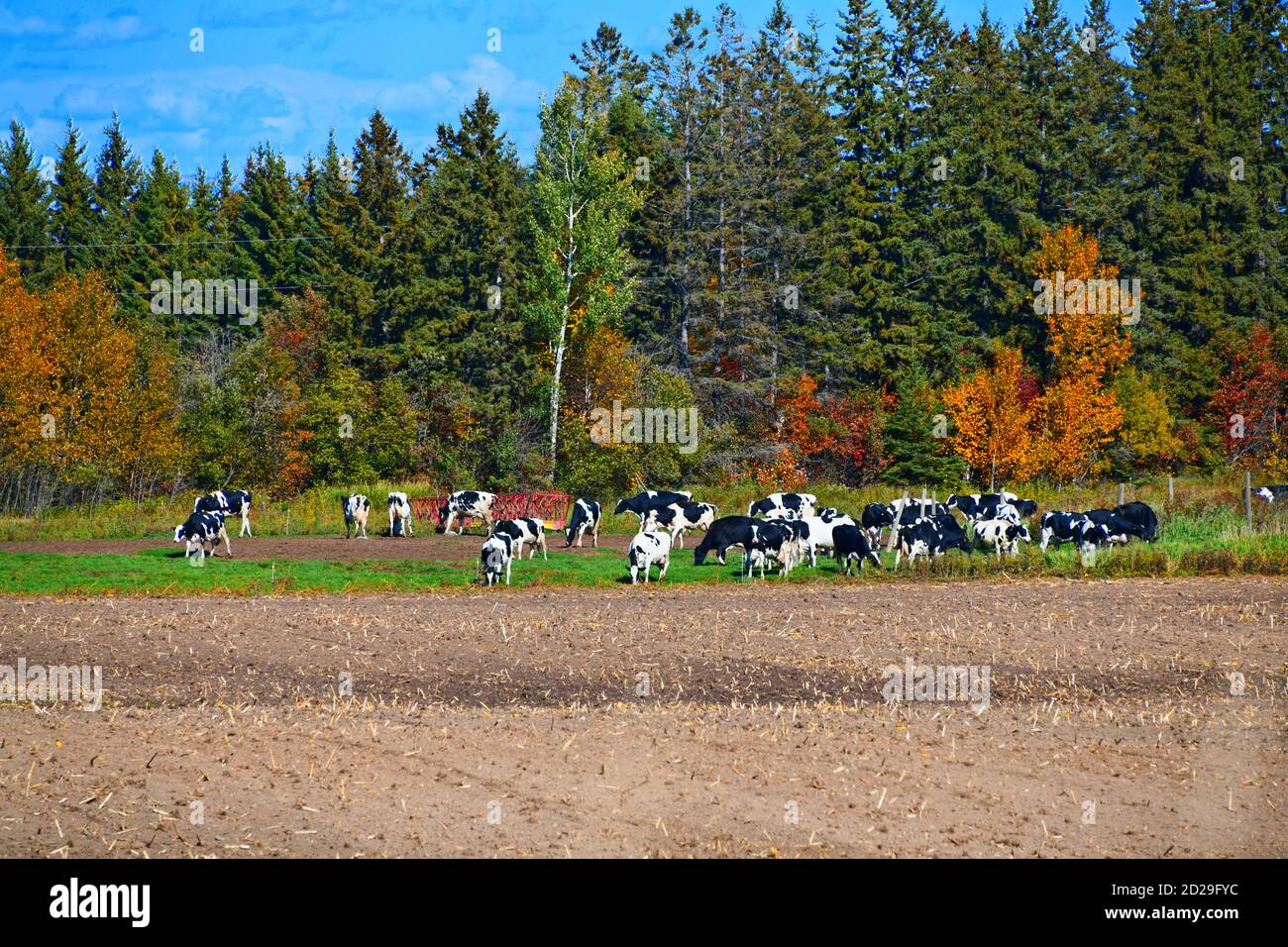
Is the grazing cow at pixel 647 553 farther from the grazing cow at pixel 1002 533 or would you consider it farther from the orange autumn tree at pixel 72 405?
the orange autumn tree at pixel 72 405

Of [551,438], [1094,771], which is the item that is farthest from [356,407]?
[1094,771]

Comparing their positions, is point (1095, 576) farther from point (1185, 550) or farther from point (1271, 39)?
point (1271, 39)

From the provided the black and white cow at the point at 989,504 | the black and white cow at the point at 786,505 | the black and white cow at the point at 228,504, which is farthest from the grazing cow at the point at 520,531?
the black and white cow at the point at 989,504

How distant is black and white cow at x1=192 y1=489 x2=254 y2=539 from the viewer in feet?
134

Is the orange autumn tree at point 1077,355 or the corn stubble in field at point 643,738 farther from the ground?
the orange autumn tree at point 1077,355

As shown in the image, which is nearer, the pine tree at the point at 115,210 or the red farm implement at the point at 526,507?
the red farm implement at the point at 526,507

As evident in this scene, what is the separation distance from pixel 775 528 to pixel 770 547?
0.54m

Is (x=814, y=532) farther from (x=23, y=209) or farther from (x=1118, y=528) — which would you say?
(x=23, y=209)

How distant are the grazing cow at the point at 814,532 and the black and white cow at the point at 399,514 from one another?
15.2m

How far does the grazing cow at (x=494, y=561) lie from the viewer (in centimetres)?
3078

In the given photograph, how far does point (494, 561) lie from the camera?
30.8 m

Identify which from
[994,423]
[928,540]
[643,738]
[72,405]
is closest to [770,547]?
[928,540]

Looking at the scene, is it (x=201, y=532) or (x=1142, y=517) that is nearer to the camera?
(x=201, y=532)

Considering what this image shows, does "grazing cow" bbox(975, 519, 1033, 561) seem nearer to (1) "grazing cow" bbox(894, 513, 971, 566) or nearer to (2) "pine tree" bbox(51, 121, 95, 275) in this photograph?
(1) "grazing cow" bbox(894, 513, 971, 566)
